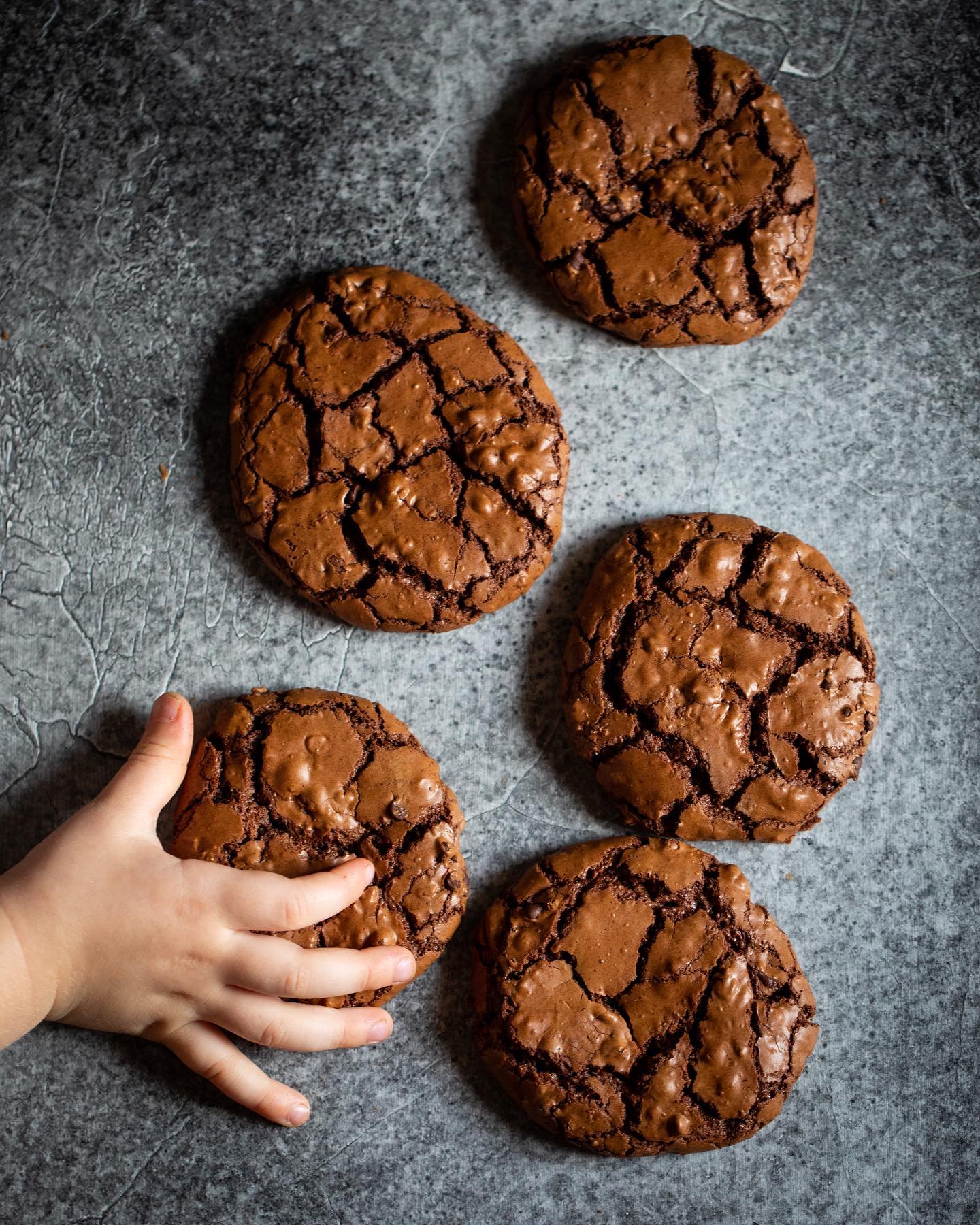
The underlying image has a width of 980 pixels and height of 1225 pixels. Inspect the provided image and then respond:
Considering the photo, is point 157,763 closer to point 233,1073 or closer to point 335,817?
point 335,817

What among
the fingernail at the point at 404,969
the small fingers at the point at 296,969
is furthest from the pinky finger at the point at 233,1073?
the fingernail at the point at 404,969

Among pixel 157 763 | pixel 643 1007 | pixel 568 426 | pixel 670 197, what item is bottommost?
pixel 643 1007

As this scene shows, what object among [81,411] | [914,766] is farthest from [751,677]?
[81,411]

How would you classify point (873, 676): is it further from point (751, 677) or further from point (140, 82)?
point (140, 82)

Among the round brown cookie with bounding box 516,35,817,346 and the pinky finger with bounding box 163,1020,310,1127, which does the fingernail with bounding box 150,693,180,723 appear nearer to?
the pinky finger with bounding box 163,1020,310,1127

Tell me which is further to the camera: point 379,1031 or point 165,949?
point 379,1031

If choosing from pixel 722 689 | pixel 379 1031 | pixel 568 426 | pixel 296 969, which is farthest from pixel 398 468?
pixel 379 1031

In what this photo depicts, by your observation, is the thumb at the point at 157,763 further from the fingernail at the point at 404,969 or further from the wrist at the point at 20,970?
the fingernail at the point at 404,969
